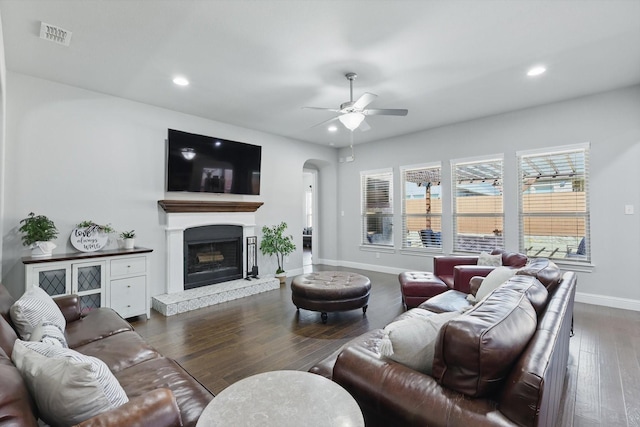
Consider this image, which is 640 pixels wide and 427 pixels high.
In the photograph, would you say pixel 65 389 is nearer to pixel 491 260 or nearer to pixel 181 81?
pixel 181 81

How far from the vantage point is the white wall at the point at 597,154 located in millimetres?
4043

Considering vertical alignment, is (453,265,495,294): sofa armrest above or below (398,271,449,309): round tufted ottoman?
above

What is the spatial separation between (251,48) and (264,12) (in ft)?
1.89

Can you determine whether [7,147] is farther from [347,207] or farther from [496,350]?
[347,207]

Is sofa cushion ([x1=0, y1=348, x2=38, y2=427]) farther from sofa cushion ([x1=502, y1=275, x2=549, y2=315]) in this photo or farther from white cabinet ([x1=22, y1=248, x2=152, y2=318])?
white cabinet ([x1=22, y1=248, x2=152, y2=318])

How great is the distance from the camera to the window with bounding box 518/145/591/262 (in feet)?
14.6

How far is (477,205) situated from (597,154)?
1.73 metres

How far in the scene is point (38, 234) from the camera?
3.32 metres

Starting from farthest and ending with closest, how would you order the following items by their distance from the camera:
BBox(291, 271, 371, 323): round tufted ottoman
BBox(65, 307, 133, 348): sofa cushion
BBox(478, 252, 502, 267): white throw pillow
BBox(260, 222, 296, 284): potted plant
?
BBox(260, 222, 296, 284): potted plant, BBox(478, 252, 502, 267): white throw pillow, BBox(291, 271, 371, 323): round tufted ottoman, BBox(65, 307, 133, 348): sofa cushion

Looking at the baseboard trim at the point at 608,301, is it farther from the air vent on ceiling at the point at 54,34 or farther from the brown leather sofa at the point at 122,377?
the air vent on ceiling at the point at 54,34

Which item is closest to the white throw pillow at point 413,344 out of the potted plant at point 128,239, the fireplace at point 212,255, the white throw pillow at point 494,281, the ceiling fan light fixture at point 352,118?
the white throw pillow at point 494,281

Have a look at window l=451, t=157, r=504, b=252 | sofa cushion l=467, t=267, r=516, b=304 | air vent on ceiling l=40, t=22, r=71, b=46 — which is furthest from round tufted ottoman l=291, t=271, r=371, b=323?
air vent on ceiling l=40, t=22, r=71, b=46

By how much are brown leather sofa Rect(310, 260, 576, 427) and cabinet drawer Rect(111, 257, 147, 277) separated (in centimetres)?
333

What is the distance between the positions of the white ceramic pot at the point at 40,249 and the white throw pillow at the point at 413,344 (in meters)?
3.86
